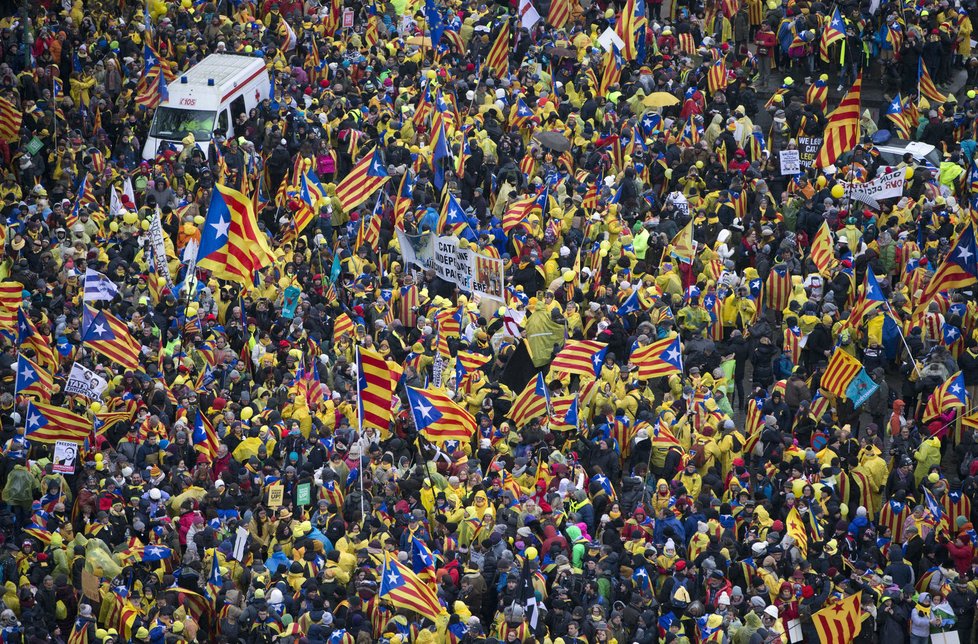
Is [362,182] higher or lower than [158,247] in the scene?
lower

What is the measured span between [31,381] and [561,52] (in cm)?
1485

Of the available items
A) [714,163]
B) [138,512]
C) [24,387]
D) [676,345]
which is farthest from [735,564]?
[714,163]

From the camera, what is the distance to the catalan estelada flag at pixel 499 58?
3972 centimetres

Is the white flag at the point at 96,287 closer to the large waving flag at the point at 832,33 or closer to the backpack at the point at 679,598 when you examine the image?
the backpack at the point at 679,598

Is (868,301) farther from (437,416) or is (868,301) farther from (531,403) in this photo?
(437,416)

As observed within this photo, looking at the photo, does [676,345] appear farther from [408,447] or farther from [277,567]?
[277,567]

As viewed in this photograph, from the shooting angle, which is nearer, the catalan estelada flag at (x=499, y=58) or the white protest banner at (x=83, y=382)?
the white protest banner at (x=83, y=382)

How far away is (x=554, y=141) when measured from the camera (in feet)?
120

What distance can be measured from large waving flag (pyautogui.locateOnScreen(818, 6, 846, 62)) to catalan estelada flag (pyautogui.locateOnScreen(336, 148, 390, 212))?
33.4 feet

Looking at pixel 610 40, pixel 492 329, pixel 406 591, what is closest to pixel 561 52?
pixel 610 40

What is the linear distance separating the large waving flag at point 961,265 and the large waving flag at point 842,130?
3836mm

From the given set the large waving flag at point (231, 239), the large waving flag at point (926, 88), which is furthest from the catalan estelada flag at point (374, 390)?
the large waving flag at point (926, 88)

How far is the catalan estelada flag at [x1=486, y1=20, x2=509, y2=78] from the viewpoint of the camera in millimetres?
39719

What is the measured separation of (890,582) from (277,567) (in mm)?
7302
